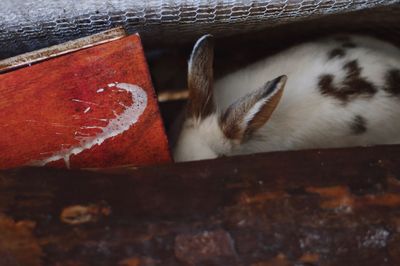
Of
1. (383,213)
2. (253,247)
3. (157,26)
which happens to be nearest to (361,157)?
(383,213)

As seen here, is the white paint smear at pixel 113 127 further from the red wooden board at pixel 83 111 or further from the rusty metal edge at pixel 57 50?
the rusty metal edge at pixel 57 50

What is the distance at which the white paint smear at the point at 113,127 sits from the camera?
960 mm

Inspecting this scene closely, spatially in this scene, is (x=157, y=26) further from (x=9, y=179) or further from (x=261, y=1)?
(x=9, y=179)

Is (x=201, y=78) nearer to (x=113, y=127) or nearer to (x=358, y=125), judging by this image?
(x=113, y=127)

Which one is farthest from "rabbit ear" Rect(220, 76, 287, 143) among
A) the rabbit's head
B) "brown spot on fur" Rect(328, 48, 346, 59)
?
"brown spot on fur" Rect(328, 48, 346, 59)

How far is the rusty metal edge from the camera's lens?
3.03ft

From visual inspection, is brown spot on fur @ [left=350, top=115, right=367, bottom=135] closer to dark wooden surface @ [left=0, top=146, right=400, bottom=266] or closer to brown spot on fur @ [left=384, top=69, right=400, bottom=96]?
brown spot on fur @ [left=384, top=69, right=400, bottom=96]

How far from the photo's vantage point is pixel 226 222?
0.77 metres

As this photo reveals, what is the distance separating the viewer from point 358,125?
1.21 m

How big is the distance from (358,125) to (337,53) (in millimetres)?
179

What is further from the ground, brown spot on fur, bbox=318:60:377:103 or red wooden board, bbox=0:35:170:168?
red wooden board, bbox=0:35:170:168

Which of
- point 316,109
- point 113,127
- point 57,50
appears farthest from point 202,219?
point 316,109

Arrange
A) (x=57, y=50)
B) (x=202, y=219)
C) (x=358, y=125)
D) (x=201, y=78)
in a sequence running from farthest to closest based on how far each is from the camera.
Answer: (x=358, y=125) < (x=201, y=78) < (x=57, y=50) < (x=202, y=219)

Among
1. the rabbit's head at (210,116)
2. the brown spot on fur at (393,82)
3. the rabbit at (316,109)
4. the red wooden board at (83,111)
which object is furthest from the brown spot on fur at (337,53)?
the red wooden board at (83,111)
